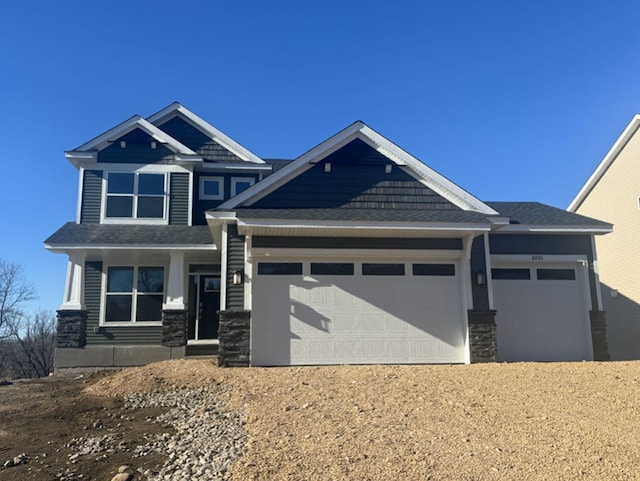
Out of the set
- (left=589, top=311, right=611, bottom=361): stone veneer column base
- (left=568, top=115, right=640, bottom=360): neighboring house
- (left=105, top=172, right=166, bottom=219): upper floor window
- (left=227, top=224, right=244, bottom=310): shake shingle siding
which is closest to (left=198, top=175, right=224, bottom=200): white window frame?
(left=105, top=172, right=166, bottom=219): upper floor window

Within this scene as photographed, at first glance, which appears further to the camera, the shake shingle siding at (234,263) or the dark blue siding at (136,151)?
the dark blue siding at (136,151)

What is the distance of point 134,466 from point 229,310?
5024 millimetres

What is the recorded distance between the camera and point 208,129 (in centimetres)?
1537

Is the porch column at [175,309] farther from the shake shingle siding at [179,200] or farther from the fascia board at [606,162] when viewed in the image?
the fascia board at [606,162]

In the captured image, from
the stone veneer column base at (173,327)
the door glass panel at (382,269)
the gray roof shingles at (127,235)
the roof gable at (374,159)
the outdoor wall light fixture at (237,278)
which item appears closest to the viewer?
the outdoor wall light fixture at (237,278)

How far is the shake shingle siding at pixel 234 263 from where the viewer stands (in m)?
9.98

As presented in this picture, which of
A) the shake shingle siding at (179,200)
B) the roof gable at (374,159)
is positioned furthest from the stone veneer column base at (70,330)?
the roof gable at (374,159)

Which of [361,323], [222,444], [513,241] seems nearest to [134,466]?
[222,444]

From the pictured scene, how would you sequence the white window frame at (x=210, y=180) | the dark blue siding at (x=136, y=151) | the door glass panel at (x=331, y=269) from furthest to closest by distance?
the white window frame at (x=210, y=180)
the dark blue siding at (x=136, y=151)
the door glass panel at (x=331, y=269)

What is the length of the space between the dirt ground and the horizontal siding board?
8.53 ft

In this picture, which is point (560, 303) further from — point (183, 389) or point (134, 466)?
point (134, 466)

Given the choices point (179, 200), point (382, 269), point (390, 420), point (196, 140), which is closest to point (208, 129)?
point (196, 140)

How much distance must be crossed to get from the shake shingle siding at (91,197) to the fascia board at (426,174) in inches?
312

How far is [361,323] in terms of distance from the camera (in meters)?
10.3
